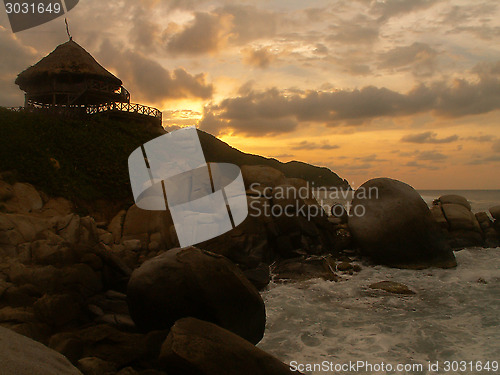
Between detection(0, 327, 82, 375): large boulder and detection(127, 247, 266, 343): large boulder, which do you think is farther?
detection(127, 247, 266, 343): large boulder

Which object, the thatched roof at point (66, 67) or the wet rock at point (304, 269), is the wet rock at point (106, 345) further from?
the thatched roof at point (66, 67)

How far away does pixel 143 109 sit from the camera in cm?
2550

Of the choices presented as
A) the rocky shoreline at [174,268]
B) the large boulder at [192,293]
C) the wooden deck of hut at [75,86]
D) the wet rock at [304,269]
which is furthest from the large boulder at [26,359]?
the wooden deck of hut at [75,86]

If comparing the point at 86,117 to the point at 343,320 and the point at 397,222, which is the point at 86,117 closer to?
the point at 397,222

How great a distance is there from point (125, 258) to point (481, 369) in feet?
30.5

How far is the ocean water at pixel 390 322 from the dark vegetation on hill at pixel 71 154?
33.8ft

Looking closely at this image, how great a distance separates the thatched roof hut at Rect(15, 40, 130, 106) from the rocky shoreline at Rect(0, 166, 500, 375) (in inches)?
491

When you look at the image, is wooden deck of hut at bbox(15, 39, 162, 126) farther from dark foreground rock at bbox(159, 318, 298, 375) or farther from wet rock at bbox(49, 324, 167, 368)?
dark foreground rock at bbox(159, 318, 298, 375)

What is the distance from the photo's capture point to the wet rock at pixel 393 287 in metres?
9.84

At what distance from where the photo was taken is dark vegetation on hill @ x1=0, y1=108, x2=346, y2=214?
629 inches

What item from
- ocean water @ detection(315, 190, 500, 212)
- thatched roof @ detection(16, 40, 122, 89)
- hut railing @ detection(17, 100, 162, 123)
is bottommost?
ocean water @ detection(315, 190, 500, 212)

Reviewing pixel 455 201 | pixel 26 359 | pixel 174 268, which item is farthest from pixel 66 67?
pixel 26 359

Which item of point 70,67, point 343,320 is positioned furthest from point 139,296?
point 70,67

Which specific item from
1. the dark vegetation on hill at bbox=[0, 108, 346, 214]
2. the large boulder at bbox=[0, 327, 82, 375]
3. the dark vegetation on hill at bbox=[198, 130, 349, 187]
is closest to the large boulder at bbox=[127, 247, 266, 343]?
the large boulder at bbox=[0, 327, 82, 375]
